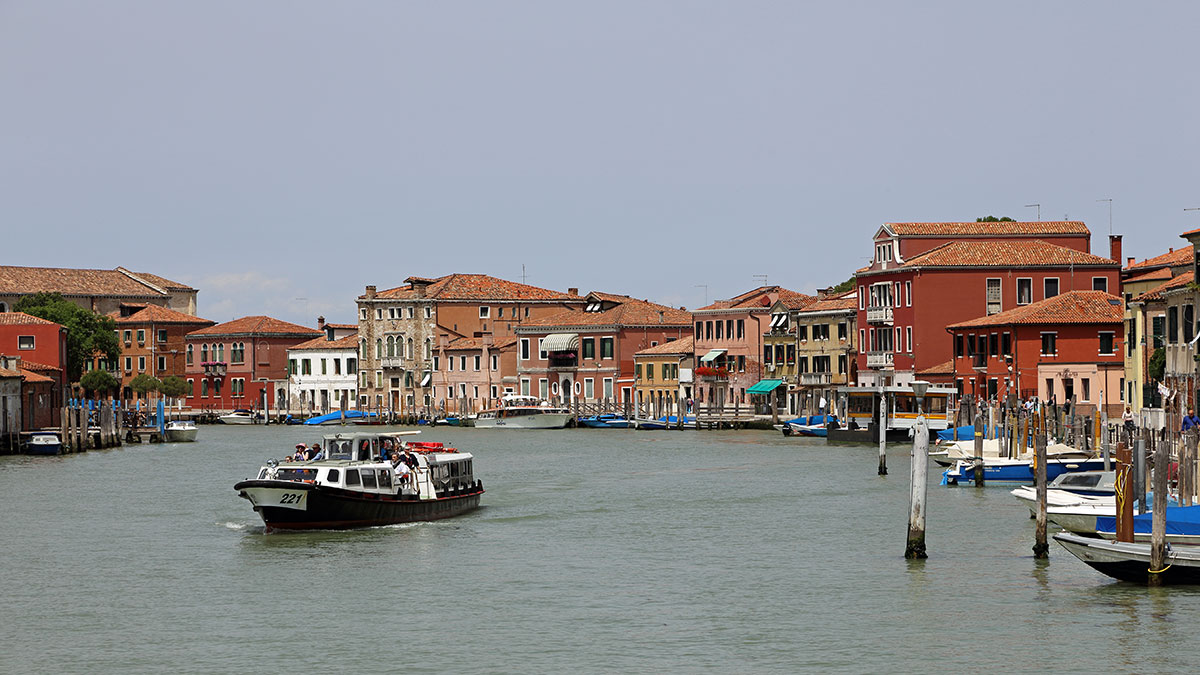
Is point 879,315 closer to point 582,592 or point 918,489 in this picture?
point 918,489

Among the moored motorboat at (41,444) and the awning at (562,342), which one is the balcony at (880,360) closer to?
the awning at (562,342)

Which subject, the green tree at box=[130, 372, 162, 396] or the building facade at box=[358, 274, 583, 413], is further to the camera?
the green tree at box=[130, 372, 162, 396]

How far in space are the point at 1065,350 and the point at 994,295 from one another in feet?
32.0

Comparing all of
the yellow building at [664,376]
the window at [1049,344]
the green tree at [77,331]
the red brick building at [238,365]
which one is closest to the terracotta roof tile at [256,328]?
the red brick building at [238,365]

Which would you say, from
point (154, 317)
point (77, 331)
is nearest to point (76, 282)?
point (154, 317)

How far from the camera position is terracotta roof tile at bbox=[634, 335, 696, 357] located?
10419 cm

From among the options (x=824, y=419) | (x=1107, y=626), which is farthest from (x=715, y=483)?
(x=824, y=419)

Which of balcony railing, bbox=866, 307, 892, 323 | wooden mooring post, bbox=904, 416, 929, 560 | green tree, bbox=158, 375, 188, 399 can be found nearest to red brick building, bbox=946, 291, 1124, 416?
balcony railing, bbox=866, 307, 892, 323

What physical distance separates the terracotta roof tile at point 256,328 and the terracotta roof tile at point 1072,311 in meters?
71.3

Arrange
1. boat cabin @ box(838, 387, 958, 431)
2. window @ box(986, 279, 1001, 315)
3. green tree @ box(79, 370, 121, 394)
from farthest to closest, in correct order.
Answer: green tree @ box(79, 370, 121, 394), window @ box(986, 279, 1001, 315), boat cabin @ box(838, 387, 958, 431)

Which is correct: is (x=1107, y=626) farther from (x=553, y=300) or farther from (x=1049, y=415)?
(x=553, y=300)

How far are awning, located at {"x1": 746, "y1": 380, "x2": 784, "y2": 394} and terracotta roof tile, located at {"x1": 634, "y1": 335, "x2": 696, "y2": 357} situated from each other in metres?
6.88

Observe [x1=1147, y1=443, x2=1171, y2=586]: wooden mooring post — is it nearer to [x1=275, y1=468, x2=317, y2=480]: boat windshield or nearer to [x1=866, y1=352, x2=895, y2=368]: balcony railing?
[x1=275, y1=468, x2=317, y2=480]: boat windshield

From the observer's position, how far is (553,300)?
119 metres
